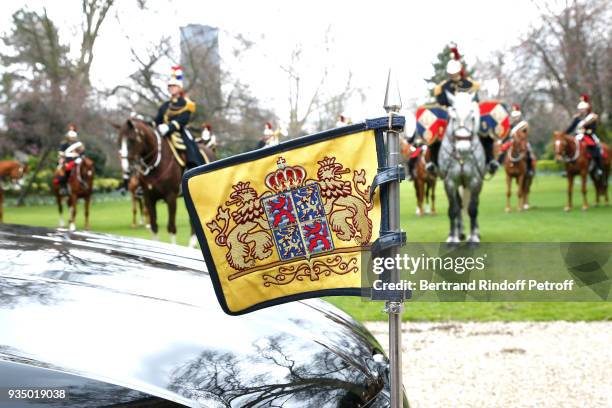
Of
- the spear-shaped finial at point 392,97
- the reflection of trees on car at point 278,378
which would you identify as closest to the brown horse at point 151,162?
the reflection of trees on car at point 278,378

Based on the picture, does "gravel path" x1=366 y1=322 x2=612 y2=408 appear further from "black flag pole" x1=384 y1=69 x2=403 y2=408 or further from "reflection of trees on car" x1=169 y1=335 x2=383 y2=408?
"black flag pole" x1=384 y1=69 x2=403 y2=408

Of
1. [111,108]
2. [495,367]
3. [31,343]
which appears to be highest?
[111,108]

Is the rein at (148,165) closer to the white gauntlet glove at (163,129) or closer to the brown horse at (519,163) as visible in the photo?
the white gauntlet glove at (163,129)

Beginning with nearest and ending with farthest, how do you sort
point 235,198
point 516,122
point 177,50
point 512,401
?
1. point 235,198
2. point 512,401
3. point 516,122
4. point 177,50

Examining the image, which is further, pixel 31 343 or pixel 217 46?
pixel 217 46

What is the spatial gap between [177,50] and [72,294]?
33293 millimetres

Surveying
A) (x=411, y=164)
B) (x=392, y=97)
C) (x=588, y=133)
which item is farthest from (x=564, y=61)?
(x=392, y=97)

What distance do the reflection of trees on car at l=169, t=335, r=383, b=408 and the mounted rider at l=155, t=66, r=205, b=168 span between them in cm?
1079

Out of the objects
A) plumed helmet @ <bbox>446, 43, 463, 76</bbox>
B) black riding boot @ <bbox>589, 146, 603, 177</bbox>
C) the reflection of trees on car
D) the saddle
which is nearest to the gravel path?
the reflection of trees on car

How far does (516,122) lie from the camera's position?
20.7m

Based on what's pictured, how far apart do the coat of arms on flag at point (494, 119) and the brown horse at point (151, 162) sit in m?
5.36

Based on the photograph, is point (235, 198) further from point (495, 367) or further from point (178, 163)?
point (178, 163)

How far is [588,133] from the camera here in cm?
1878

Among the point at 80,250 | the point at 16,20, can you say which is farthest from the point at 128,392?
the point at 16,20
